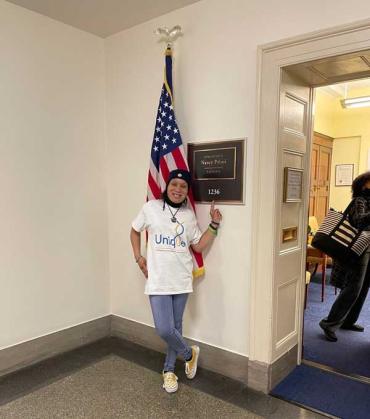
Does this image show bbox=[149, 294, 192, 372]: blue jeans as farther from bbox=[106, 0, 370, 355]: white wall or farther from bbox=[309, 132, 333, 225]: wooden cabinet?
bbox=[309, 132, 333, 225]: wooden cabinet

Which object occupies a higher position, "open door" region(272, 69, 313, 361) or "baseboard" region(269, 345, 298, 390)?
"open door" region(272, 69, 313, 361)

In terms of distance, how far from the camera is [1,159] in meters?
2.53

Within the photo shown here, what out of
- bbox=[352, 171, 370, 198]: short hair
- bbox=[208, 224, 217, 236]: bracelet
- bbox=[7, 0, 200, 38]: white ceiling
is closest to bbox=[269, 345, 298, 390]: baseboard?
bbox=[208, 224, 217, 236]: bracelet

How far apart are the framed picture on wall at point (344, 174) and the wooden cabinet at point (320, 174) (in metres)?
0.15

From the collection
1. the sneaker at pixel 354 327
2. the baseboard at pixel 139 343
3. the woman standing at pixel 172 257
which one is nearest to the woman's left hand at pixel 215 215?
the woman standing at pixel 172 257

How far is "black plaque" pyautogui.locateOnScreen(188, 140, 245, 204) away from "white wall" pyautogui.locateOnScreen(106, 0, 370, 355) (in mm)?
64

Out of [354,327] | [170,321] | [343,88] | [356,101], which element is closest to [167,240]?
[170,321]

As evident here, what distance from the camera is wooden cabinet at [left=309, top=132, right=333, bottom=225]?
561cm

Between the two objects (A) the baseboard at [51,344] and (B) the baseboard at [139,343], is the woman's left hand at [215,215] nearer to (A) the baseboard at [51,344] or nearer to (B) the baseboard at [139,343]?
(B) the baseboard at [139,343]

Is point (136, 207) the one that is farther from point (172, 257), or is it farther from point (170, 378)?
point (170, 378)

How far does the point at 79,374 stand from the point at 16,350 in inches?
20.9

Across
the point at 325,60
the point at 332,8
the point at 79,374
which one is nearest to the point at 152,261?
the point at 79,374

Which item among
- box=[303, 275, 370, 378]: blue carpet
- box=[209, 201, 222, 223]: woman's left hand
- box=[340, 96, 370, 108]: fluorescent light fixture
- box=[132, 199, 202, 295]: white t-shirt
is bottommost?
box=[303, 275, 370, 378]: blue carpet

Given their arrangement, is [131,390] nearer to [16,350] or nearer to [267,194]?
→ [16,350]
